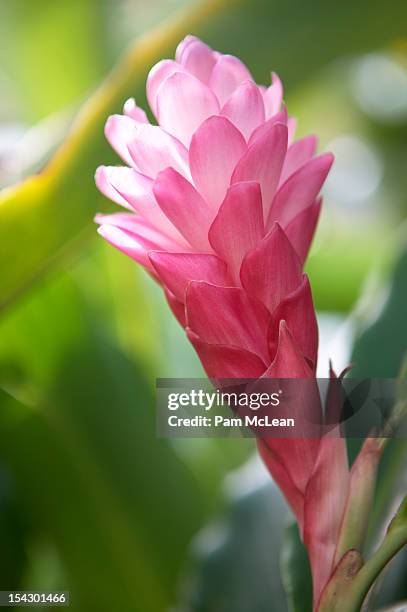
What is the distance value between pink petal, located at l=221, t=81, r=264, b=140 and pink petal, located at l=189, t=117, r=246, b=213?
0.02 m

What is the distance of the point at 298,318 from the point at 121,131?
0.44 feet

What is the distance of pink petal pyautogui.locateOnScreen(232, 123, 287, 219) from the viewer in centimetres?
36

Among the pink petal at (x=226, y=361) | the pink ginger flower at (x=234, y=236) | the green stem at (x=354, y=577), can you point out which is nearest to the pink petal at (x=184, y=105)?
the pink ginger flower at (x=234, y=236)

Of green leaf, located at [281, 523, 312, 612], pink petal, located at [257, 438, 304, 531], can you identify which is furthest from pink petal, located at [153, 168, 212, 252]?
green leaf, located at [281, 523, 312, 612]

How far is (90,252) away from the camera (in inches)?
25.5

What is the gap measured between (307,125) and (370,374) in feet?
1.06

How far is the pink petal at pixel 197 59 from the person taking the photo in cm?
40

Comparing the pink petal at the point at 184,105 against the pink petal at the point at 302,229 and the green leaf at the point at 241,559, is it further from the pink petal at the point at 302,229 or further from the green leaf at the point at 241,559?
the green leaf at the point at 241,559

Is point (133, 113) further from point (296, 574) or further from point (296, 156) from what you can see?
point (296, 574)

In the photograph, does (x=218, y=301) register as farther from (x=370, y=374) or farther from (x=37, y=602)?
(x=37, y=602)

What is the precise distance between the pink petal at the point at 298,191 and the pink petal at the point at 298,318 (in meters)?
0.04

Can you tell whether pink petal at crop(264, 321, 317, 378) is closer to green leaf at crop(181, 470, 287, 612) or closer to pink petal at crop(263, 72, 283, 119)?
pink petal at crop(263, 72, 283, 119)

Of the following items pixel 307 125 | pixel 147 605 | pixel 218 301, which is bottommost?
pixel 147 605

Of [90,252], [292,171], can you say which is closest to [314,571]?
[292,171]
